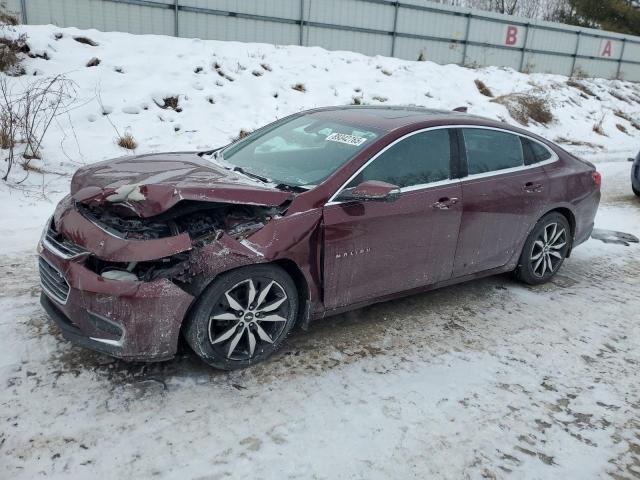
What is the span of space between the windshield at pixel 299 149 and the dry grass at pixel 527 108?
12.0m

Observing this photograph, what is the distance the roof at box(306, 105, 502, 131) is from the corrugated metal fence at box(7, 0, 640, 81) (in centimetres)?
909

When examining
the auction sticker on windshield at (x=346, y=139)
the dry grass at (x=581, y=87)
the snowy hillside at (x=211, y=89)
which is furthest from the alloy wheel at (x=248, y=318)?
the dry grass at (x=581, y=87)

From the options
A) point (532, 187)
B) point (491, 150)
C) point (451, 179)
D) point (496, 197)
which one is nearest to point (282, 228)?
point (451, 179)

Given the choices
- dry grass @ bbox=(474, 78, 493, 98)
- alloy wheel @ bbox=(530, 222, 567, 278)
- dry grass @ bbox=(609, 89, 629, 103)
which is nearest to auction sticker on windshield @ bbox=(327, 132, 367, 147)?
alloy wheel @ bbox=(530, 222, 567, 278)

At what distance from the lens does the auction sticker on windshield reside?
3.83 meters

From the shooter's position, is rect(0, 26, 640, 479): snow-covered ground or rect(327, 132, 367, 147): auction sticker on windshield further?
rect(327, 132, 367, 147): auction sticker on windshield

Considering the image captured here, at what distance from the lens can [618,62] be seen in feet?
77.6

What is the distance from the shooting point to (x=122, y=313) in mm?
2869

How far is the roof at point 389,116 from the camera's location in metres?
4.05

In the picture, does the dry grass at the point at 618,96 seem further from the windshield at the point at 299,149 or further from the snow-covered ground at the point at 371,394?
the windshield at the point at 299,149

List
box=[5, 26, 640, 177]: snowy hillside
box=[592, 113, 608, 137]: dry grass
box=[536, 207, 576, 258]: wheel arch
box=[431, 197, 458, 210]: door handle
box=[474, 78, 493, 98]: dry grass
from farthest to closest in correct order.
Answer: box=[592, 113, 608, 137]: dry grass
box=[474, 78, 493, 98]: dry grass
box=[5, 26, 640, 177]: snowy hillside
box=[536, 207, 576, 258]: wheel arch
box=[431, 197, 458, 210]: door handle

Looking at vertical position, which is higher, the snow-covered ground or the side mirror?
the side mirror

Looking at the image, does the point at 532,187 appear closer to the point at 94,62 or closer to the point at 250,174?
the point at 250,174

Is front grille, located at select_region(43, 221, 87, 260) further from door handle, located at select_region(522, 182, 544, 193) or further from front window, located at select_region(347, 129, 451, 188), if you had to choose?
door handle, located at select_region(522, 182, 544, 193)
